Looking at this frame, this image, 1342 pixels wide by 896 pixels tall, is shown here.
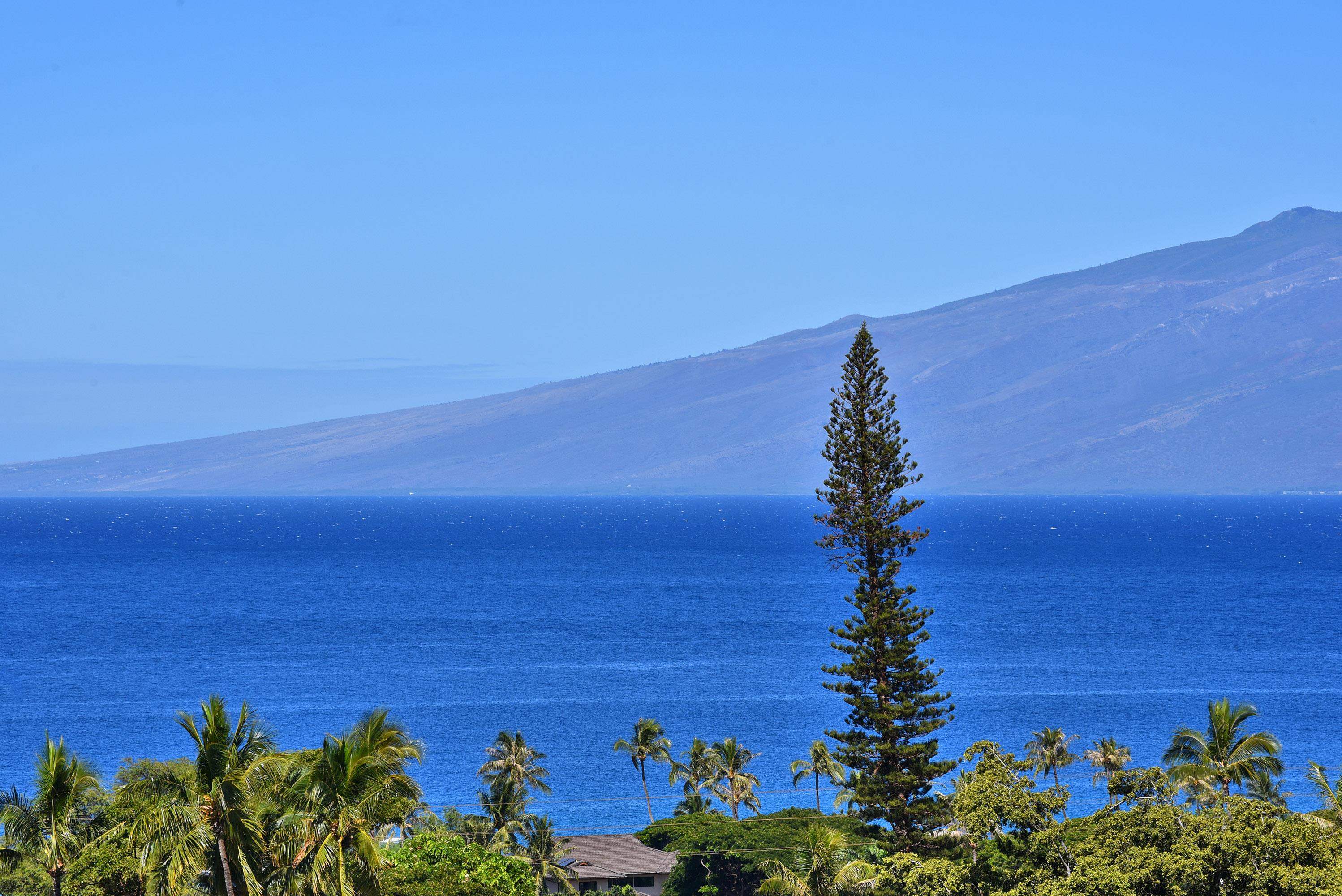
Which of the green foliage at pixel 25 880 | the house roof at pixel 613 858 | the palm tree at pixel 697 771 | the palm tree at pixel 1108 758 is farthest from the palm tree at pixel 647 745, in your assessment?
the green foliage at pixel 25 880

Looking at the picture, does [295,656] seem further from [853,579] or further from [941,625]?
[853,579]

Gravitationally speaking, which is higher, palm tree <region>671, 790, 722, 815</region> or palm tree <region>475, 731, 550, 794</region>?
palm tree <region>475, 731, 550, 794</region>

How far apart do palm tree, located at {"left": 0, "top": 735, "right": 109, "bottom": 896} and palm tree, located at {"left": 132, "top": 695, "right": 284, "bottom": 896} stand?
2.57m

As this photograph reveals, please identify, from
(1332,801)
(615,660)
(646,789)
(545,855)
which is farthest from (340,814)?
(615,660)

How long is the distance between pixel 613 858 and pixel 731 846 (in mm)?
5548

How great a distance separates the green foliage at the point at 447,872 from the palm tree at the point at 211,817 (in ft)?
15.7

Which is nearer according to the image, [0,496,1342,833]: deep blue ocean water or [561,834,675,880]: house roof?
[561,834,675,880]: house roof

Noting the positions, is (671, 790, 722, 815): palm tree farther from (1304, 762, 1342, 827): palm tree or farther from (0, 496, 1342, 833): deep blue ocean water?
(1304, 762, 1342, 827): palm tree

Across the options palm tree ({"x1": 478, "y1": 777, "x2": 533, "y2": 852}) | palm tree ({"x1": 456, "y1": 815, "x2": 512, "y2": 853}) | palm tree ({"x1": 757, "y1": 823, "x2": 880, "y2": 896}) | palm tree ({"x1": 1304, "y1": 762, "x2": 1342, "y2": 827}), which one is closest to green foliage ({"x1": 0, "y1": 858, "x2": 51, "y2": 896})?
palm tree ({"x1": 757, "y1": 823, "x2": 880, "y2": 896})

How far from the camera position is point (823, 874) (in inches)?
1152

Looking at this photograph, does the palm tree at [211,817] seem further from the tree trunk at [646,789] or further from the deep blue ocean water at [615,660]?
the deep blue ocean water at [615,660]

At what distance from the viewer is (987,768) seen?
2541cm

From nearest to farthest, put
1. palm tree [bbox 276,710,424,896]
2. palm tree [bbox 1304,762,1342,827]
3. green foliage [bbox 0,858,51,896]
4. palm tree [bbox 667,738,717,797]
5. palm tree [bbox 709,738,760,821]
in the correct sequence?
palm tree [bbox 276,710,424,896]
green foliage [bbox 0,858,51,896]
palm tree [bbox 1304,762,1342,827]
palm tree [bbox 709,738,760,821]
palm tree [bbox 667,738,717,797]

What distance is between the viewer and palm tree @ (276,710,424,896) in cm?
1994
